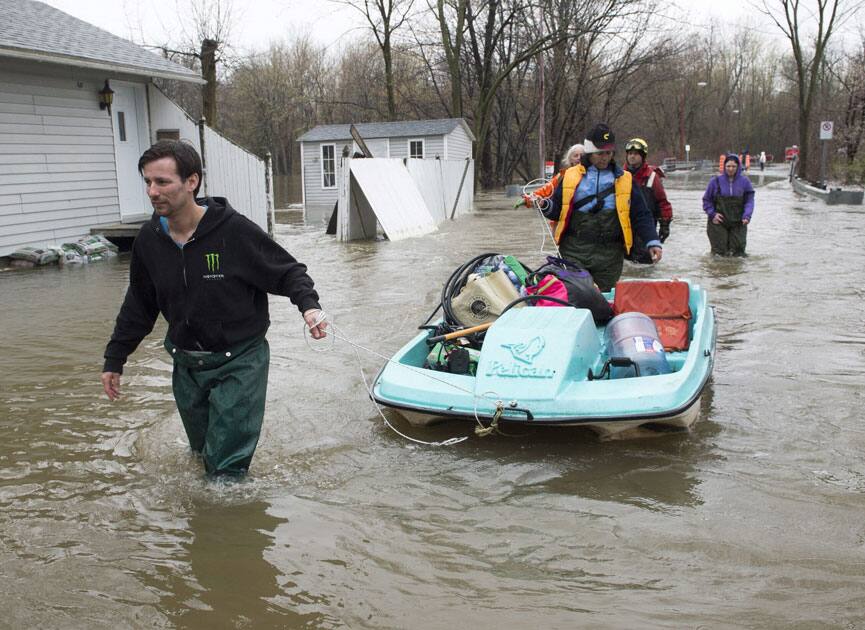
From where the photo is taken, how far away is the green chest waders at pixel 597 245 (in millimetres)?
6711

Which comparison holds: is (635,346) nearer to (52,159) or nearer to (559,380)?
(559,380)

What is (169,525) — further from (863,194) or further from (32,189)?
(863,194)

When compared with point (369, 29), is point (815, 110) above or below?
below

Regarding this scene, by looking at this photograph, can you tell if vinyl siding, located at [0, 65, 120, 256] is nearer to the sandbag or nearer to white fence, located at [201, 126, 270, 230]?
white fence, located at [201, 126, 270, 230]

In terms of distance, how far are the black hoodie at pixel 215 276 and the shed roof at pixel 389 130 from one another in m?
26.4

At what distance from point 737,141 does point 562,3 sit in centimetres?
4193

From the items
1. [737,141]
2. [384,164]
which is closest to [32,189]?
[384,164]

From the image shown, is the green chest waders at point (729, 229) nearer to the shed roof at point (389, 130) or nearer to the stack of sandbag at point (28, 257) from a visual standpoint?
the stack of sandbag at point (28, 257)

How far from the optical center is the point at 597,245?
→ 269 inches

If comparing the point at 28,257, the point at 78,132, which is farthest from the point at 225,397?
the point at 78,132

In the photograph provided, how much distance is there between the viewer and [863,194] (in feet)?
76.5

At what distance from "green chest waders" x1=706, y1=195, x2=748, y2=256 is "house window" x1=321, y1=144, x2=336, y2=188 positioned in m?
19.9

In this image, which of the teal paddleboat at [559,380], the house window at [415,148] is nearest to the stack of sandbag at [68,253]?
the teal paddleboat at [559,380]

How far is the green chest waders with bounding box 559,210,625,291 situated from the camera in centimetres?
671
